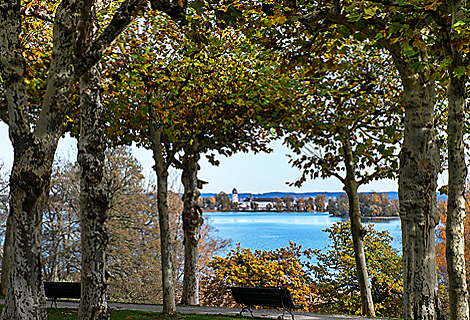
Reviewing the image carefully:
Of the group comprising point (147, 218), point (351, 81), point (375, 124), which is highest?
point (351, 81)

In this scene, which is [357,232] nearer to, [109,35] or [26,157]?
[109,35]

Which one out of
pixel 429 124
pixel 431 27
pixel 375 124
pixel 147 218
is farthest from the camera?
pixel 147 218

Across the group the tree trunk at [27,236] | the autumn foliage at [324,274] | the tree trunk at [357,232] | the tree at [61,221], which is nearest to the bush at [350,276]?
the autumn foliage at [324,274]

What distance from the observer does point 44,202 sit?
16.0ft

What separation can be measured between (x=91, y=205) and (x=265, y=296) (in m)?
5.06

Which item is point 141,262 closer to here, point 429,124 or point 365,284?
point 365,284

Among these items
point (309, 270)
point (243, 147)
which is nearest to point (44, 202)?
point (243, 147)

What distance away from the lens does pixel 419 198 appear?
227 inches

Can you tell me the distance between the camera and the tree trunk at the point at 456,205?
6.30 metres

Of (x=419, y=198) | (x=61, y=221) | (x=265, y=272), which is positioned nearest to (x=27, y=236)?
(x=419, y=198)

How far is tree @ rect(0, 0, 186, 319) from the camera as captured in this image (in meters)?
4.61

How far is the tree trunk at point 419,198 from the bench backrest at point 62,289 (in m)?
7.92

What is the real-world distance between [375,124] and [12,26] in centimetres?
1133

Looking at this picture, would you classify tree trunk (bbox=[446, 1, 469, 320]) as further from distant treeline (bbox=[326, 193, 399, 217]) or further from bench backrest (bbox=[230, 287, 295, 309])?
distant treeline (bbox=[326, 193, 399, 217])
